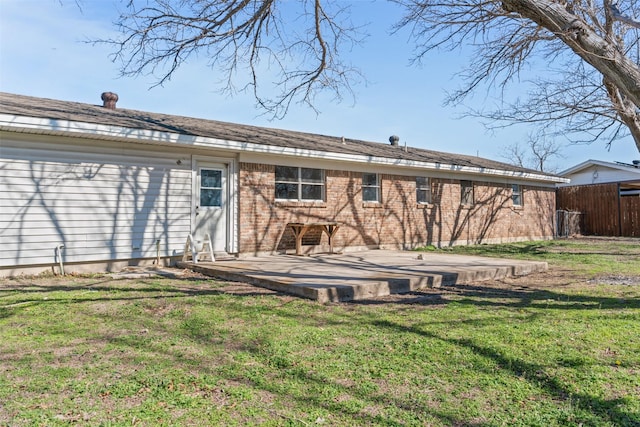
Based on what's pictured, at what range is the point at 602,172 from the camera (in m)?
27.5

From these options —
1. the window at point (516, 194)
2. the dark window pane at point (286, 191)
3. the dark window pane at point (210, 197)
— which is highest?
the window at point (516, 194)

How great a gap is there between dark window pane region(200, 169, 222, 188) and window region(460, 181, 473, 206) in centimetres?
894

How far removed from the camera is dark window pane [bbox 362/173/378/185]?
1254cm

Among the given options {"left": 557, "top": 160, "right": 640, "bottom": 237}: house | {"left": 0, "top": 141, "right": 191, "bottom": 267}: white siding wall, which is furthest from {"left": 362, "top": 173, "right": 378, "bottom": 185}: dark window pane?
{"left": 557, "top": 160, "right": 640, "bottom": 237}: house

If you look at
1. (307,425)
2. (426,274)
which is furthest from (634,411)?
(426,274)

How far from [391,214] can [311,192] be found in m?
2.95

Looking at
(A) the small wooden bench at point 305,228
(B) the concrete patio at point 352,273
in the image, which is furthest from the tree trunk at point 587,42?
(A) the small wooden bench at point 305,228

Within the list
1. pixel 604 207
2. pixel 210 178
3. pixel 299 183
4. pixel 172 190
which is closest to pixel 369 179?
pixel 299 183

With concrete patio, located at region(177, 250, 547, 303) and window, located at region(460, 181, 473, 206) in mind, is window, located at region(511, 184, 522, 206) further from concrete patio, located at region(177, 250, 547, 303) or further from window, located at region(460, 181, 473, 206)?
concrete patio, located at region(177, 250, 547, 303)

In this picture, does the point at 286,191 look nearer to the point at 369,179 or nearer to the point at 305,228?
the point at 305,228

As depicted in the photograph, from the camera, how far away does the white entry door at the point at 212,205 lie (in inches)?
384

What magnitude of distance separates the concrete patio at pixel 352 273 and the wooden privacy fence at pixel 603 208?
49.9ft

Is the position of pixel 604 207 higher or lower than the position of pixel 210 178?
lower

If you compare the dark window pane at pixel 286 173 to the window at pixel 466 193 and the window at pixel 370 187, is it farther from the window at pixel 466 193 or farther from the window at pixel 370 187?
the window at pixel 466 193
